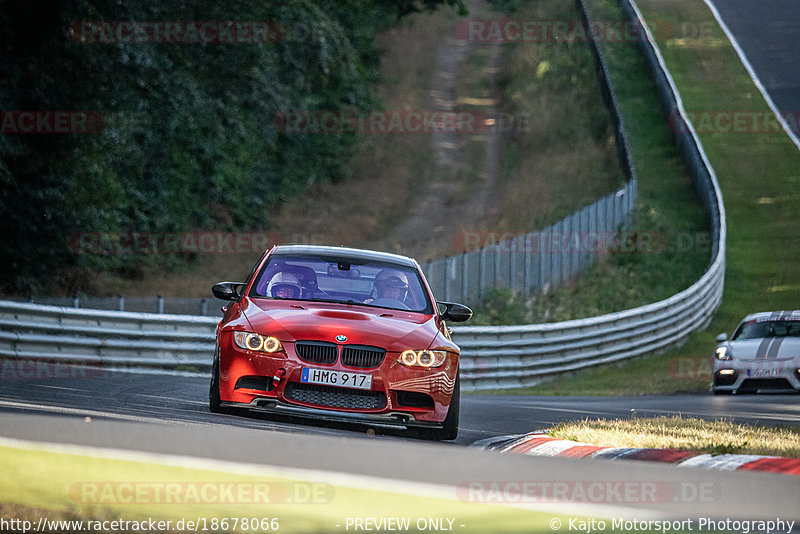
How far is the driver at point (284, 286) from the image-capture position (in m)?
10.7

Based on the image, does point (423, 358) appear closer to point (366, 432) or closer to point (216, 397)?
point (366, 432)

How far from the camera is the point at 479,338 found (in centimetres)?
2053

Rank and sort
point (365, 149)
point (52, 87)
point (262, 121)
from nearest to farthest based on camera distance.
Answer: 1. point (52, 87)
2. point (262, 121)
3. point (365, 149)

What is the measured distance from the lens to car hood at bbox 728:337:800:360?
57.5ft

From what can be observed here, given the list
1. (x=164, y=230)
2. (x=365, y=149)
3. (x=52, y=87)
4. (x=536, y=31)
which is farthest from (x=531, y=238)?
(x=536, y=31)

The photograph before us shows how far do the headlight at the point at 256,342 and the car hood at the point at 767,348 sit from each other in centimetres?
1009

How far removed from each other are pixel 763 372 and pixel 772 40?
40627 millimetres

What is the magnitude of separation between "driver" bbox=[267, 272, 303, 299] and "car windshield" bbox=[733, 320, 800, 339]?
9.79 meters

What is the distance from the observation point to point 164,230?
3366cm

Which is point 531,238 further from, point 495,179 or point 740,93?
point 740,93

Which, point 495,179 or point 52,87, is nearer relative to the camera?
point 52,87

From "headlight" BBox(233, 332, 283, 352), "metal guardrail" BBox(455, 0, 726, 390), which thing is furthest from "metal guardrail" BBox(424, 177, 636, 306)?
"headlight" BBox(233, 332, 283, 352)

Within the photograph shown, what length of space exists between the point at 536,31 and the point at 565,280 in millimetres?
35977

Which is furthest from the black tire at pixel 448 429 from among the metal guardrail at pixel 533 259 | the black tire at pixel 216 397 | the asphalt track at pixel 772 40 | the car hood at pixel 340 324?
the asphalt track at pixel 772 40
